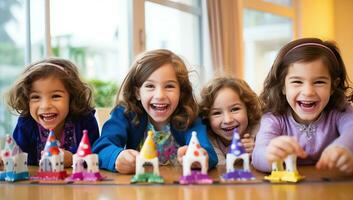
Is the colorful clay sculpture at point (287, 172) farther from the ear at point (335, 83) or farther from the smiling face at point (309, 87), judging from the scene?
the ear at point (335, 83)

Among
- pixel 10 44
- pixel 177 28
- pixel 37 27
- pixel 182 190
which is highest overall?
pixel 177 28

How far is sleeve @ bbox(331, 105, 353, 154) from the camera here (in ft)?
3.37

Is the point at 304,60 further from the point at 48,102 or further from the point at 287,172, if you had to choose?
the point at 48,102

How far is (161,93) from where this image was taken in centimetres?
126

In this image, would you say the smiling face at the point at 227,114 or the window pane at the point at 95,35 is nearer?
the smiling face at the point at 227,114

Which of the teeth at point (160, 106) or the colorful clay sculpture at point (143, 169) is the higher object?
the teeth at point (160, 106)

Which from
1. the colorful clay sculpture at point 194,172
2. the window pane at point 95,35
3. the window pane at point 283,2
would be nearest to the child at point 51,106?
the colorful clay sculpture at point 194,172

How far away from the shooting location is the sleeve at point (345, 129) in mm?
1028

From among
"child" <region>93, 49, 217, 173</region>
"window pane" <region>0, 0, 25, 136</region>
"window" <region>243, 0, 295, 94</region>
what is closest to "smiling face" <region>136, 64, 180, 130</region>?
"child" <region>93, 49, 217, 173</region>

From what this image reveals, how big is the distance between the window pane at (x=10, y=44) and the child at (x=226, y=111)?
1800mm

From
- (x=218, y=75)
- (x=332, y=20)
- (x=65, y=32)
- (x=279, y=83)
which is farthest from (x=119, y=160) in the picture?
(x=332, y=20)

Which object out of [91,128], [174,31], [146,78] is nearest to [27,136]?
[91,128]

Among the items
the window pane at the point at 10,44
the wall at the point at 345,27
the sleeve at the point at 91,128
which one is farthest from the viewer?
the wall at the point at 345,27

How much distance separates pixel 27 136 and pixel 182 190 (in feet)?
2.67
